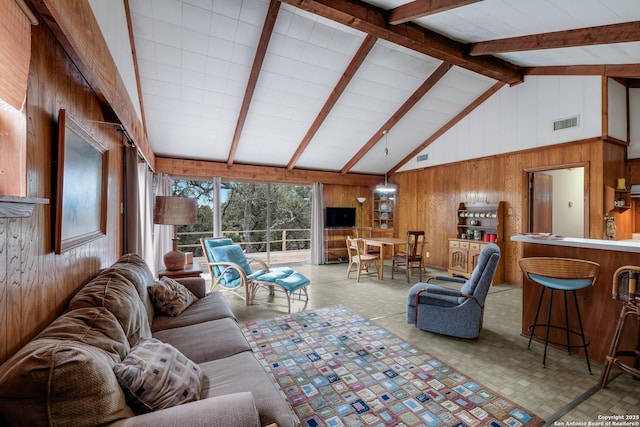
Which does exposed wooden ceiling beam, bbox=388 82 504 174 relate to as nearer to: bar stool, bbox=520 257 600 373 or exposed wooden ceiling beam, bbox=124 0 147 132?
bar stool, bbox=520 257 600 373

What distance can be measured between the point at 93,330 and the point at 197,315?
47.7 inches

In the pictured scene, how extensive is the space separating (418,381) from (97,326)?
6.89ft

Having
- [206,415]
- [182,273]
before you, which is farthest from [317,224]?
[206,415]

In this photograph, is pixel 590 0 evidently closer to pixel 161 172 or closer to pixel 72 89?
pixel 72 89

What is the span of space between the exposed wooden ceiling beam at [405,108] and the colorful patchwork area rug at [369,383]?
3999 millimetres

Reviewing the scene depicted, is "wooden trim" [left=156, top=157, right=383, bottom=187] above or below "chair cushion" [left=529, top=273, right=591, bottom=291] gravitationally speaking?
above

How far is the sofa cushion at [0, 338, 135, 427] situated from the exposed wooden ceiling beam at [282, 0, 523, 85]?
3.28 metres

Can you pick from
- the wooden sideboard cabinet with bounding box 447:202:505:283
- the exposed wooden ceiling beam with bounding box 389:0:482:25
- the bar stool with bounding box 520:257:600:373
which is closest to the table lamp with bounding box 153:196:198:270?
the exposed wooden ceiling beam with bounding box 389:0:482:25

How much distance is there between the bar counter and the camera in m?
2.29

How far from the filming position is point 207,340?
1916 millimetres

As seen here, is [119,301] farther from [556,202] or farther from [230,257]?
[556,202]

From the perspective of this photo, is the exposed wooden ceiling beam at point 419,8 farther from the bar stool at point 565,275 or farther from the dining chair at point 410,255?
the dining chair at point 410,255

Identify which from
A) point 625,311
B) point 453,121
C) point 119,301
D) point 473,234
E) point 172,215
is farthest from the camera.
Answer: point 453,121

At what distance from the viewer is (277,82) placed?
437cm
